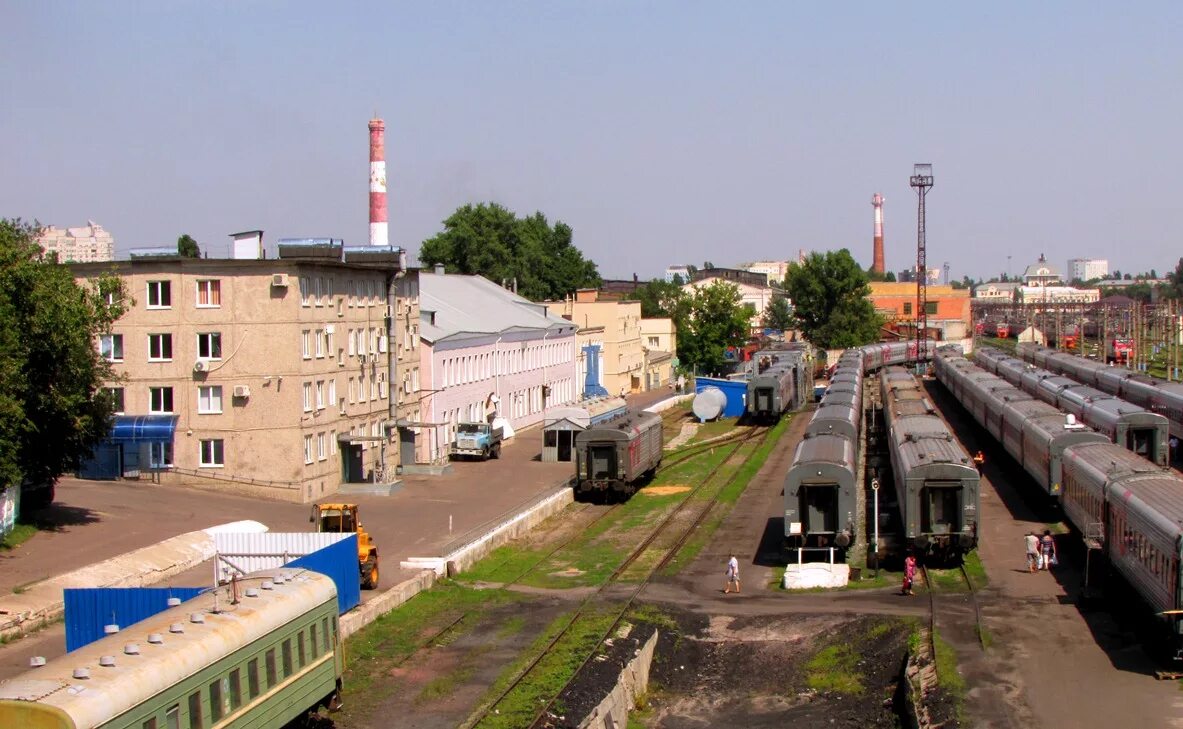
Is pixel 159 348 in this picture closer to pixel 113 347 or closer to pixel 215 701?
pixel 113 347

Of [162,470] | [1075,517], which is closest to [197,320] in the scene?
[162,470]

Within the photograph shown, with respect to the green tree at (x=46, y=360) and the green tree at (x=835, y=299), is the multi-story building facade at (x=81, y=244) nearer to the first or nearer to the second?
the green tree at (x=46, y=360)

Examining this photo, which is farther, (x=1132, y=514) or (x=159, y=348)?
(x=159, y=348)

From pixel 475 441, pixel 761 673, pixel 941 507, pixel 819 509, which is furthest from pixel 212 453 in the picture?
pixel 761 673

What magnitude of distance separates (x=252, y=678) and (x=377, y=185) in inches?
2169

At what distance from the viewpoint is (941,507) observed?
28.2 meters

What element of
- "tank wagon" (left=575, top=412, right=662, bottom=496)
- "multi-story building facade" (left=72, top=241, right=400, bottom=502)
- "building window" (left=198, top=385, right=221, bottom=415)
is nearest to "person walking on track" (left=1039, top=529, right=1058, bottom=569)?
"tank wagon" (left=575, top=412, right=662, bottom=496)

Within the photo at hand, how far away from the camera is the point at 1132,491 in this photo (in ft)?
79.4

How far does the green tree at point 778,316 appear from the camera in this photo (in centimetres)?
13812

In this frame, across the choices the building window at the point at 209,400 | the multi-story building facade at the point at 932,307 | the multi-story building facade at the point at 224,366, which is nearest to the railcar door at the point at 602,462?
the multi-story building facade at the point at 224,366

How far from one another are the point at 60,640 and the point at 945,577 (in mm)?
17770

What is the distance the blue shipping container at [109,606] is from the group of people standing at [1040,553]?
1796cm

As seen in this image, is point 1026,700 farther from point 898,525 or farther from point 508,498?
point 508,498

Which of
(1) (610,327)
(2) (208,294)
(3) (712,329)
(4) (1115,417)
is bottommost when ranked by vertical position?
(4) (1115,417)
